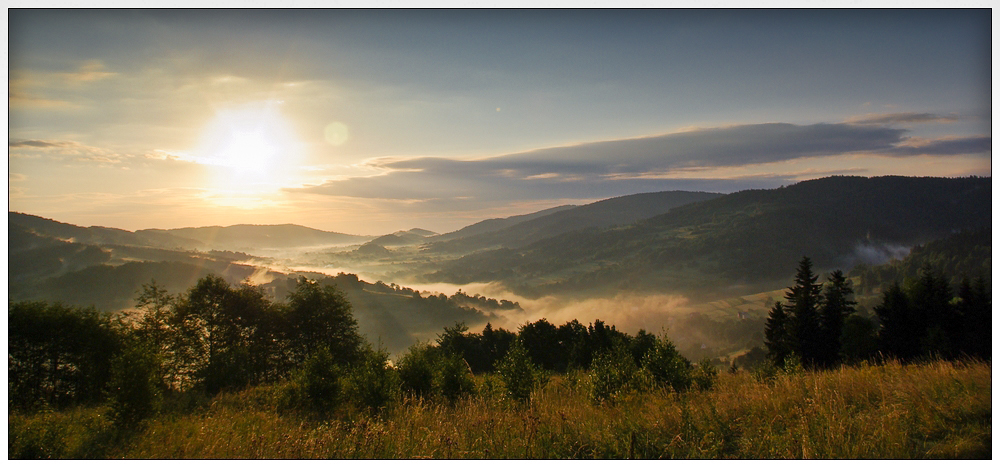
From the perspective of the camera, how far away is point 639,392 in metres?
6.88

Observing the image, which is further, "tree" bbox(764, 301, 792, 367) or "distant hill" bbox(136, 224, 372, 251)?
"distant hill" bbox(136, 224, 372, 251)

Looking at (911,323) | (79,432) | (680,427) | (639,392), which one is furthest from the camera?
(911,323)

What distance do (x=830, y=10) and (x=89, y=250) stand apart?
64611mm

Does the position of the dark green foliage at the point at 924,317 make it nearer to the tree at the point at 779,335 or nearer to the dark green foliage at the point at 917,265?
the tree at the point at 779,335

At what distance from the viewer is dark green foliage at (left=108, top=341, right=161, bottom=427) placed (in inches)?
251

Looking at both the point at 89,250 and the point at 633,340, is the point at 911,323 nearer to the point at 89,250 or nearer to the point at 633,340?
the point at 633,340

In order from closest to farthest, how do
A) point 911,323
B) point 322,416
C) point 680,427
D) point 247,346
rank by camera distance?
point 680,427
point 322,416
point 247,346
point 911,323

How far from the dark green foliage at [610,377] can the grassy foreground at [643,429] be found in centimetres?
26

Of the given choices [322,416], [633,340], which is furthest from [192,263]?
[322,416]

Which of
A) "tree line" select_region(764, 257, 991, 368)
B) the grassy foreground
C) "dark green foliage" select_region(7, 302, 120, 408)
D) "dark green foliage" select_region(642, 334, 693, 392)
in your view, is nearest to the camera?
the grassy foreground

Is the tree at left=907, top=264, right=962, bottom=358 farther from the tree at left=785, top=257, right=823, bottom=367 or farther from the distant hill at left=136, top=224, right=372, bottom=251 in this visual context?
the distant hill at left=136, top=224, right=372, bottom=251

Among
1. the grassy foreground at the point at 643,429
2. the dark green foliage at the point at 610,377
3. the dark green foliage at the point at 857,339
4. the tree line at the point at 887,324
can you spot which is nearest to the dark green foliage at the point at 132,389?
the grassy foreground at the point at 643,429

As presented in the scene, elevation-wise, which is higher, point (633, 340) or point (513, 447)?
point (513, 447)

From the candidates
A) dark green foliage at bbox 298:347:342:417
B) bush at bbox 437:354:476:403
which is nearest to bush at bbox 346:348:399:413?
dark green foliage at bbox 298:347:342:417
